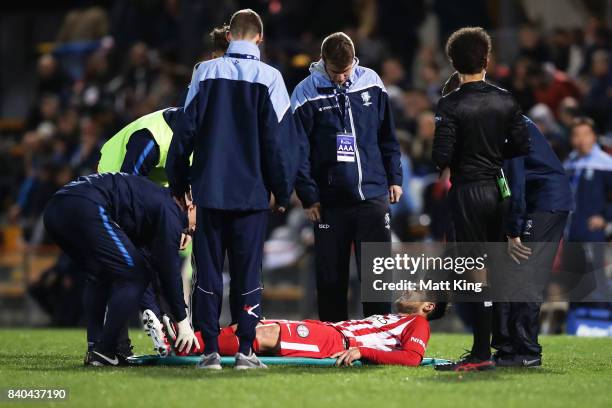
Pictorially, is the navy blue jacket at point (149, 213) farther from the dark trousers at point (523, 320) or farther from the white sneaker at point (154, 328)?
the dark trousers at point (523, 320)

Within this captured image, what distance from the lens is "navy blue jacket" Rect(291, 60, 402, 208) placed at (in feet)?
29.8

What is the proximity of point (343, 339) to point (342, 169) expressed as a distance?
1285mm

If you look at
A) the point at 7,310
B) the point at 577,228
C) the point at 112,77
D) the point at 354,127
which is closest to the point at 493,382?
the point at 354,127

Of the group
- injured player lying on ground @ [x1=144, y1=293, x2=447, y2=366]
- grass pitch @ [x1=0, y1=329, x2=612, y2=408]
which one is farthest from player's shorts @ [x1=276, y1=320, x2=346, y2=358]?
grass pitch @ [x1=0, y1=329, x2=612, y2=408]

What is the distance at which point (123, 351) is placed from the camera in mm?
8617

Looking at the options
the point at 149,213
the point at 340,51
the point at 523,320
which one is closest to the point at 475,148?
the point at 523,320

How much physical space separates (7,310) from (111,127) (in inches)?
124

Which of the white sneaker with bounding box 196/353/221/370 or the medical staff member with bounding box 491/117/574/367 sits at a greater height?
the medical staff member with bounding box 491/117/574/367

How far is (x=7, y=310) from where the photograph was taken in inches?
683

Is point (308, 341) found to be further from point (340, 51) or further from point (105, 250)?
point (340, 51)

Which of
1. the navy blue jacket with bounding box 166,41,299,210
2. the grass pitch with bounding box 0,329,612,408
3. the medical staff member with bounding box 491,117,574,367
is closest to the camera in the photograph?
the grass pitch with bounding box 0,329,612,408

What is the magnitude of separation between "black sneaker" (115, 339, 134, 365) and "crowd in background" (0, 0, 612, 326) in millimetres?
6540

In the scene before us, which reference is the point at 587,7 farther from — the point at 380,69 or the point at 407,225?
the point at 407,225

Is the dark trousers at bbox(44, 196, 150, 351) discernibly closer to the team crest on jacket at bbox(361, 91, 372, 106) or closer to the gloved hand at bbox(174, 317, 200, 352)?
the gloved hand at bbox(174, 317, 200, 352)
